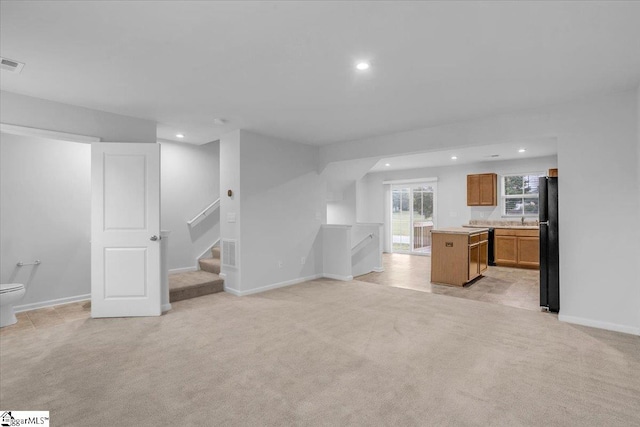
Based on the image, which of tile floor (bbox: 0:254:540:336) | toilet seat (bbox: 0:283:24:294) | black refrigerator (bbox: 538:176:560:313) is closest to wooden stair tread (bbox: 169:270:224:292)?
tile floor (bbox: 0:254:540:336)

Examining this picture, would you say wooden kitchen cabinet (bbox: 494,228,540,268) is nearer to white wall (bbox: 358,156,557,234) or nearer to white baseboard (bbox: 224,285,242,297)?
white wall (bbox: 358,156,557,234)

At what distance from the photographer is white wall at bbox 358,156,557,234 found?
776 cm

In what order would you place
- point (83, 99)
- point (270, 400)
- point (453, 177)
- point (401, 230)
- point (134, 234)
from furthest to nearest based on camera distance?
point (401, 230)
point (453, 177)
point (134, 234)
point (83, 99)
point (270, 400)

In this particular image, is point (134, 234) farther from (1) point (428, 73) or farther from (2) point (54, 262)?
(1) point (428, 73)

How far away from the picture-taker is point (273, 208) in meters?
5.36

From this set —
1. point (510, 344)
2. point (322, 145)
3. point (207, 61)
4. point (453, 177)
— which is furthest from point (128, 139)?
point (453, 177)

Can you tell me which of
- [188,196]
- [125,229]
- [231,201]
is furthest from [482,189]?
[125,229]

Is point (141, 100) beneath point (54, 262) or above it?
above

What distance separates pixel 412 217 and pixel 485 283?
13.8 feet

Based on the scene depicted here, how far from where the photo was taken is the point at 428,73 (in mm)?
2916

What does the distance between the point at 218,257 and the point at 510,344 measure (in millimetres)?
4697

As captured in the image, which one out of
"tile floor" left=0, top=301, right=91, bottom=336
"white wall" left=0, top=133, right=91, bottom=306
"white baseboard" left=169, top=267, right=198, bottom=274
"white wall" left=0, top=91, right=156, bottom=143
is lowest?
"tile floor" left=0, top=301, right=91, bottom=336

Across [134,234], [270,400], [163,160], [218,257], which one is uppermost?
[163,160]

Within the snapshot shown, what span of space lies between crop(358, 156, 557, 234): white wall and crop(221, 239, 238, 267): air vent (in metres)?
5.83
